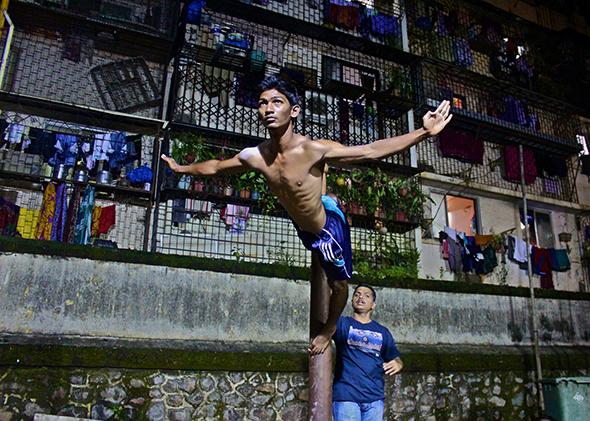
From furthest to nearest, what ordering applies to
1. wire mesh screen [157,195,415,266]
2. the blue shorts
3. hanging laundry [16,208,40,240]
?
wire mesh screen [157,195,415,266] → hanging laundry [16,208,40,240] → the blue shorts

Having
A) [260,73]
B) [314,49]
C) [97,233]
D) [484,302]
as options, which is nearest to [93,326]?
[97,233]

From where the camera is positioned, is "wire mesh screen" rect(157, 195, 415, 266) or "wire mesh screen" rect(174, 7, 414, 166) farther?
"wire mesh screen" rect(174, 7, 414, 166)

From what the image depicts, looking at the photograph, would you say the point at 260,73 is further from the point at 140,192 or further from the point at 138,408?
the point at 138,408

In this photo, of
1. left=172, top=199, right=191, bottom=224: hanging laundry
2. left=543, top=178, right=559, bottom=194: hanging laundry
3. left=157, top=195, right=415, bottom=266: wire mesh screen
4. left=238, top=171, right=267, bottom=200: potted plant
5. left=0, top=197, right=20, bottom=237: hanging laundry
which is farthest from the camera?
left=543, top=178, right=559, bottom=194: hanging laundry

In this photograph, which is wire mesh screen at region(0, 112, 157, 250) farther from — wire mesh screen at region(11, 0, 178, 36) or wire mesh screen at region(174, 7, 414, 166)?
wire mesh screen at region(11, 0, 178, 36)

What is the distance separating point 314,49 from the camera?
583 inches

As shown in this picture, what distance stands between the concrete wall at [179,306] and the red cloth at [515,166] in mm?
9112

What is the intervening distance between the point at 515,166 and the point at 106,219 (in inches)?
555

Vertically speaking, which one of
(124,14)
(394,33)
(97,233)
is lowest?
(97,233)

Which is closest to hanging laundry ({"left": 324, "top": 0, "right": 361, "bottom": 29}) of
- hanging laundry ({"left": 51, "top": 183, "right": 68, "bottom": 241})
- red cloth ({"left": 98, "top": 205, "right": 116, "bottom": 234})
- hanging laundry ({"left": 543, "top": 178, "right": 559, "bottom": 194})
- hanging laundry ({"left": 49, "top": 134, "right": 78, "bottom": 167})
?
hanging laundry ({"left": 49, "top": 134, "right": 78, "bottom": 167})

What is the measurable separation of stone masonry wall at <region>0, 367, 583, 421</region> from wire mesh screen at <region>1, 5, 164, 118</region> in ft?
24.0

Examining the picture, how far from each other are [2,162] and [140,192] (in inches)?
120

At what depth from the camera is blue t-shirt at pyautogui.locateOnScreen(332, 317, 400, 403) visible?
467 cm

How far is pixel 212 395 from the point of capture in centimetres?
691
